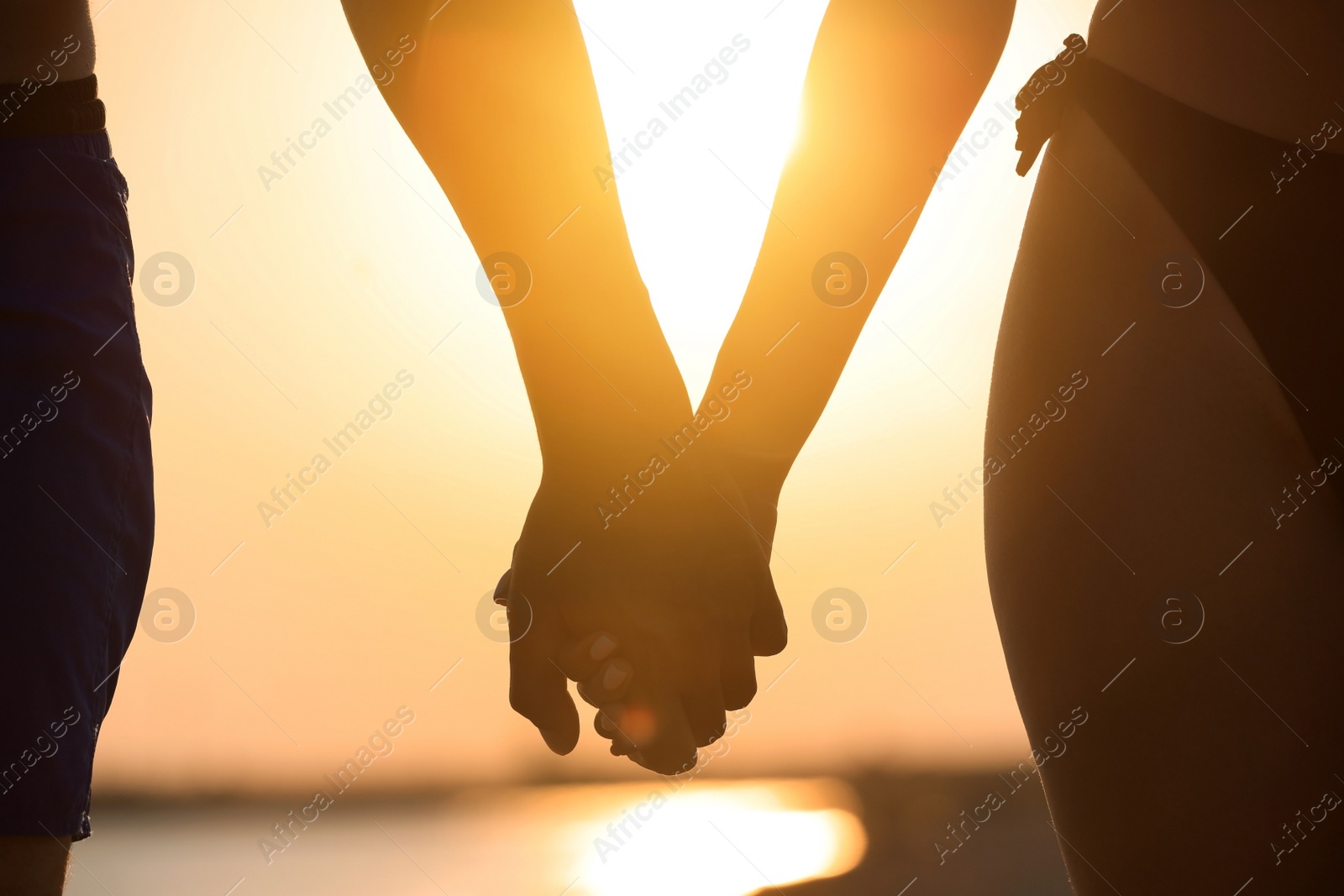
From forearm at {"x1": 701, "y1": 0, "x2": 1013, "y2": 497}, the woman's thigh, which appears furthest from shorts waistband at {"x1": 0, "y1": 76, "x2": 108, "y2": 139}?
the woman's thigh

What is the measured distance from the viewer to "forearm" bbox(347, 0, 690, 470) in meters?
0.96

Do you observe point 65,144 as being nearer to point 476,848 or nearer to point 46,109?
point 46,109

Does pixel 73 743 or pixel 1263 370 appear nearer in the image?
pixel 1263 370

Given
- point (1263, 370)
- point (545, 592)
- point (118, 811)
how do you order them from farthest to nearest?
1. point (118, 811)
2. point (1263, 370)
3. point (545, 592)

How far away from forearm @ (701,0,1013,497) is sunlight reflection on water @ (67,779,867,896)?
136 inches

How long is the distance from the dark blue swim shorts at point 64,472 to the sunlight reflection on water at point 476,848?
324cm

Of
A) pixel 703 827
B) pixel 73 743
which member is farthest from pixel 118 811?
pixel 73 743

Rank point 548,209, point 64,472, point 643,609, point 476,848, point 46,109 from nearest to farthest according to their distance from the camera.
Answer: point 643,609
point 548,209
point 64,472
point 46,109
point 476,848

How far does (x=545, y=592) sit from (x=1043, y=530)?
603 millimetres

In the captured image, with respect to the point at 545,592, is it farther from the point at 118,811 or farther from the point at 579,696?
the point at 118,811

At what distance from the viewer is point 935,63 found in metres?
1.20

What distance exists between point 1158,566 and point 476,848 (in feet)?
46.4

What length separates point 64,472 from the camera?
4.41ft

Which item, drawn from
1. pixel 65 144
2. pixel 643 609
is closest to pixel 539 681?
pixel 643 609
